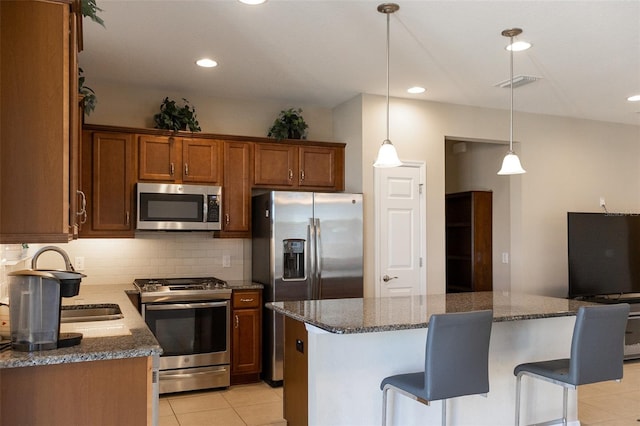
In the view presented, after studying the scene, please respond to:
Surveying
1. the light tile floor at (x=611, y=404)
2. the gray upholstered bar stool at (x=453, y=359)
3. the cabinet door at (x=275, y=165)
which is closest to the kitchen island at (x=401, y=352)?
the gray upholstered bar stool at (x=453, y=359)

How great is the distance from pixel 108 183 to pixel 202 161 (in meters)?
0.83

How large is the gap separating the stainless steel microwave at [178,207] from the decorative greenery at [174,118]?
1.77 feet

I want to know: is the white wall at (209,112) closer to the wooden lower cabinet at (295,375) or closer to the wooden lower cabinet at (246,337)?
the wooden lower cabinet at (246,337)

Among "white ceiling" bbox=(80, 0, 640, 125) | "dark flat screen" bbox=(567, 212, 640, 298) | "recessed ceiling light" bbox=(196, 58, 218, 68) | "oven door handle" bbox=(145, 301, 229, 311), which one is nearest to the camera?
"white ceiling" bbox=(80, 0, 640, 125)

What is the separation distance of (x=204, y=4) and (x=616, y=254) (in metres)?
5.11

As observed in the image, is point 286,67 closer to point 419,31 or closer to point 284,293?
point 419,31

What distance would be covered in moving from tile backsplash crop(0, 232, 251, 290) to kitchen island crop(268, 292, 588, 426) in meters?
2.07

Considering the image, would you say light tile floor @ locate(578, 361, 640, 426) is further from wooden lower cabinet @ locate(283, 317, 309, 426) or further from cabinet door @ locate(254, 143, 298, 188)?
cabinet door @ locate(254, 143, 298, 188)

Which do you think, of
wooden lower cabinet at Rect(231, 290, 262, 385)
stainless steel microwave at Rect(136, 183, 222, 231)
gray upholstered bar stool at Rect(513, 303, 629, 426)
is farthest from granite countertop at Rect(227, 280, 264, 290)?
gray upholstered bar stool at Rect(513, 303, 629, 426)

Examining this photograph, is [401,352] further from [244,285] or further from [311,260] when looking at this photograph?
[244,285]

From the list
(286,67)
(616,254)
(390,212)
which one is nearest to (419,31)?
(286,67)

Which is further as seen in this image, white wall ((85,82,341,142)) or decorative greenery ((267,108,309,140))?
decorative greenery ((267,108,309,140))

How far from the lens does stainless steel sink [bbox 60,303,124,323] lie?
3312 millimetres

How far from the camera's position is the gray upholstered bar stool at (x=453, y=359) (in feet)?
8.61
